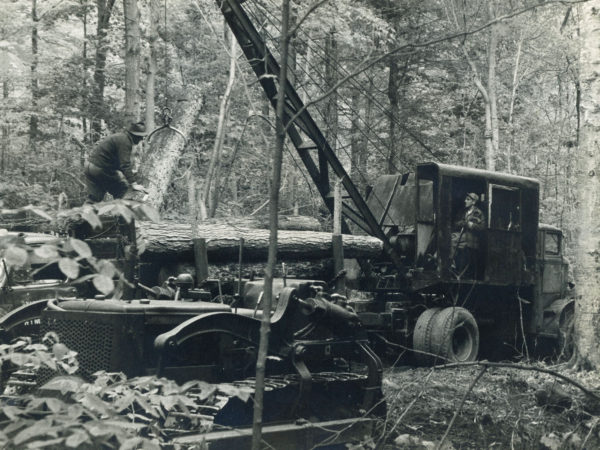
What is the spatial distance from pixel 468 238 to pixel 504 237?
712 millimetres

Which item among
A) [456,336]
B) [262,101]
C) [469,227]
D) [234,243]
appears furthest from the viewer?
[262,101]

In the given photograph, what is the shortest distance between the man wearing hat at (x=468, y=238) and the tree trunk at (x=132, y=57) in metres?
8.32

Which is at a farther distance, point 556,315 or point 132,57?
point 132,57

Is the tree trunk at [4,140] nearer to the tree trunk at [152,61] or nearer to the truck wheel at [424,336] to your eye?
the tree trunk at [152,61]

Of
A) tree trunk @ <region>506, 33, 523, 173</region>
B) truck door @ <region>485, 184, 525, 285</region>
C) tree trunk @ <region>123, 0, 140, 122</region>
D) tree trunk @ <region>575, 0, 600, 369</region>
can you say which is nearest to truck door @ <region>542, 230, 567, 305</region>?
truck door @ <region>485, 184, 525, 285</region>

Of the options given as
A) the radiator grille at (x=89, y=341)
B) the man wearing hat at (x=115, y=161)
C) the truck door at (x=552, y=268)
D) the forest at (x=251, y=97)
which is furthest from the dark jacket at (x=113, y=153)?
the truck door at (x=552, y=268)

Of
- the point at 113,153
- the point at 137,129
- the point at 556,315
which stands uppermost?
the point at 137,129

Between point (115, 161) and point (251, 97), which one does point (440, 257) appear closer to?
point (115, 161)

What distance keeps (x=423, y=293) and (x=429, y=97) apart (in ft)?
32.9

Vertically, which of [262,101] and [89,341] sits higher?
[262,101]

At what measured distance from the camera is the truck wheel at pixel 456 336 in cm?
1071

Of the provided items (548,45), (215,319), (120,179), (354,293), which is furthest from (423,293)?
(548,45)

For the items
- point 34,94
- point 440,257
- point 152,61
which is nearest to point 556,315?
point 440,257

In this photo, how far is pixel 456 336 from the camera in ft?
37.0
